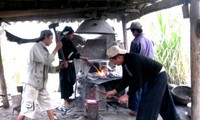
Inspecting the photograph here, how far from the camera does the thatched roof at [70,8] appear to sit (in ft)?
17.7

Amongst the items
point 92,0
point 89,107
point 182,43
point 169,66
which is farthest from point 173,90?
point 92,0

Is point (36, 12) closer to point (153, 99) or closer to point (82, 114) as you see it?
point (82, 114)

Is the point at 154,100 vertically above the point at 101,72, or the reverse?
the point at 101,72

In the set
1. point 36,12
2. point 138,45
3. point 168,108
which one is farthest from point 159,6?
point 36,12

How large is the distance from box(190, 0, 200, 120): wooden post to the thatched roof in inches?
53.3

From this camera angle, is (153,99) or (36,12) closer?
(153,99)

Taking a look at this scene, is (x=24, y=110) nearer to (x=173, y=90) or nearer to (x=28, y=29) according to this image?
(x=173, y=90)

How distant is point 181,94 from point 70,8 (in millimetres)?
3490

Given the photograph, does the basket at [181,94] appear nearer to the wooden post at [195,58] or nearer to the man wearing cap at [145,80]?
the man wearing cap at [145,80]

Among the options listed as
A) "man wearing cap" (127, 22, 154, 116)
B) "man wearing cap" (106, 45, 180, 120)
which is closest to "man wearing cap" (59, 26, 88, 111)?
"man wearing cap" (127, 22, 154, 116)

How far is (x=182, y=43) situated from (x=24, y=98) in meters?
5.10

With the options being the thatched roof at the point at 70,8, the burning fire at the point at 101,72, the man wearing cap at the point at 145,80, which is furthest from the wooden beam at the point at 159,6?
the burning fire at the point at 101,72

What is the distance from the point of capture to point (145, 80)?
3.98 m

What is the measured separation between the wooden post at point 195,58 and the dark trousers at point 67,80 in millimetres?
3149
